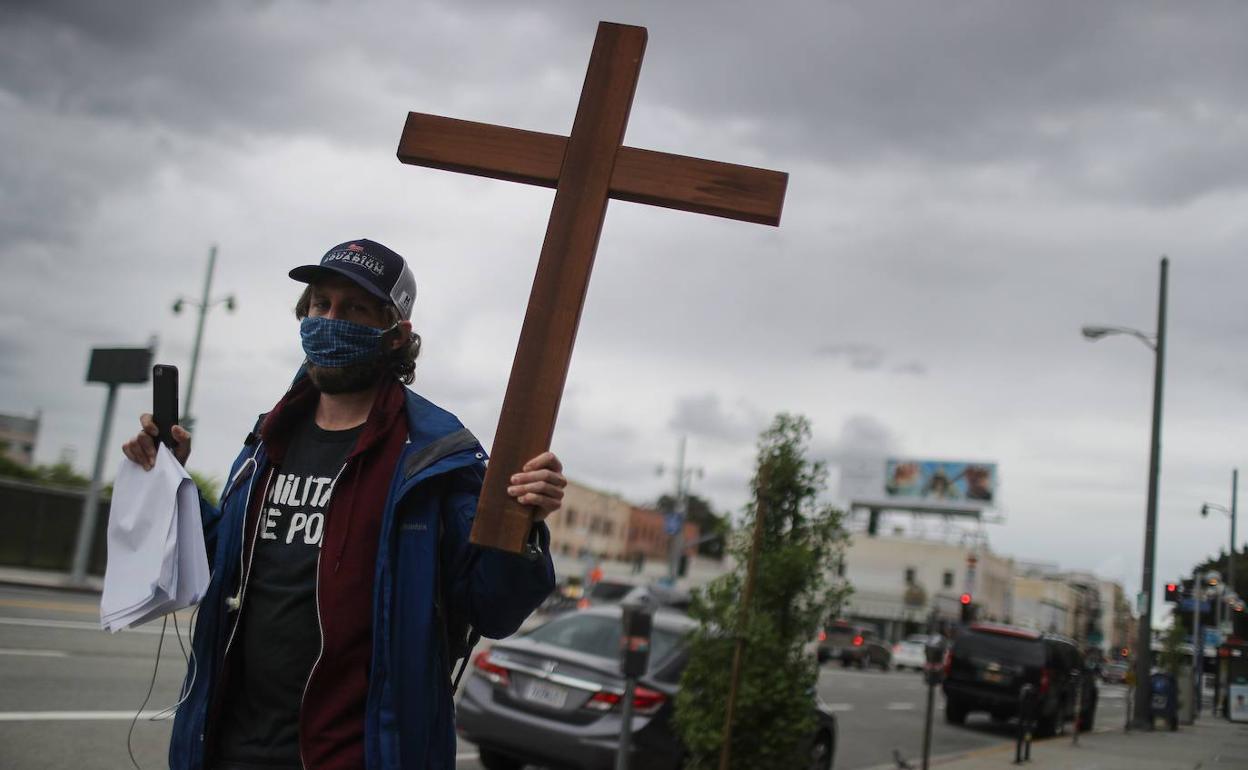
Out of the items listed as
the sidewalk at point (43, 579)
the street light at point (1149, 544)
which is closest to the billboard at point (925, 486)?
the street light at point (1149, 544)

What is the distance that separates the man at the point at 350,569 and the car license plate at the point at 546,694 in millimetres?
5908

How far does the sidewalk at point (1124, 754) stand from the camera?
13547 mm

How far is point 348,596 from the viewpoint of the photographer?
252 cm

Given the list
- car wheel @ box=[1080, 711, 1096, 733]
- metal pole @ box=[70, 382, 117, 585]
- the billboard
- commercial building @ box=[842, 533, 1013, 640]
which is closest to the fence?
metal pole @ box=[70, 382, 117, 585]

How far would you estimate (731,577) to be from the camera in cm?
811

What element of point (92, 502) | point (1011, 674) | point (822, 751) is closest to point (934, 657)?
point (822, 751)

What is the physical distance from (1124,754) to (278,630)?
15599mm

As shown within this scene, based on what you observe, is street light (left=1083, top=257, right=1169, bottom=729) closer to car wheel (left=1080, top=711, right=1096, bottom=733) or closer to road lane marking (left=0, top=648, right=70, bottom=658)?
car wheel (left=1080, top=711, right=1096, bottom=733)

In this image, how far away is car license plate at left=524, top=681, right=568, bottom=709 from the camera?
8398mm

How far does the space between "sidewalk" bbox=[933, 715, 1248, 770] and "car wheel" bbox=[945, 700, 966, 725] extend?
2131 millimetres

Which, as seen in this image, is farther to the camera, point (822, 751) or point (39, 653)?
Answer: point (39, 653)

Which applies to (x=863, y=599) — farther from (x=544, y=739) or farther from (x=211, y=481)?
(x=544, y=739)

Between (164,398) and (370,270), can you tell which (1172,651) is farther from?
(164,398)

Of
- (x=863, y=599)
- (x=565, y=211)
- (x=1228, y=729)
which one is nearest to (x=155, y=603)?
(x=565, y=211)
